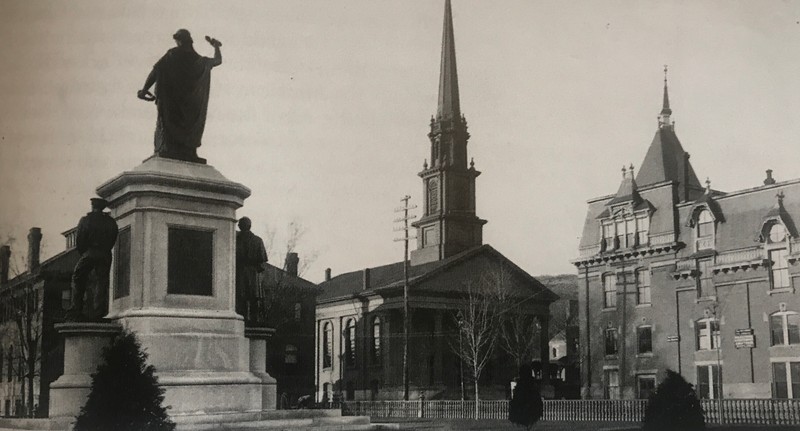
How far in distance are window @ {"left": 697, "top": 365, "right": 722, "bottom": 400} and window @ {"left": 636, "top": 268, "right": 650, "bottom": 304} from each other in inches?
183

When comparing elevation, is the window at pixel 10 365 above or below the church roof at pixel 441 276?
below

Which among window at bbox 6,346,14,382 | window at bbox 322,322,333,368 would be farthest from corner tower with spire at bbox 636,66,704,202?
window at bbox 6,346,14,382

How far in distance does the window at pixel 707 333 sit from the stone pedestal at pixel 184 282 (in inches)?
1147

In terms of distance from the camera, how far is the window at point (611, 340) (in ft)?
147

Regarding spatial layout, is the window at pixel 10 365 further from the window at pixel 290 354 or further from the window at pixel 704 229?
the window at pixel 704 229

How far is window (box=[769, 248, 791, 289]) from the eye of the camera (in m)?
36.2

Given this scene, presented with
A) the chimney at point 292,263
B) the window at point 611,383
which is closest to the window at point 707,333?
the window at point 611,383

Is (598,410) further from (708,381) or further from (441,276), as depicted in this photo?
(441,276)

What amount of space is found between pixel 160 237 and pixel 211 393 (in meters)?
2.56

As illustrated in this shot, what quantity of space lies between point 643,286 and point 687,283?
9.76ft

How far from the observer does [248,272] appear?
15.3 m

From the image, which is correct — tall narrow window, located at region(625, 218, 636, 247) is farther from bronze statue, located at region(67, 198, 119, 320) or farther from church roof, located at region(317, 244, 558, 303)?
bronze statue, located at region(67, 198, 119, 320)

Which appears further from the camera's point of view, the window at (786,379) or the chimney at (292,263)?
the chimney at (292,263)

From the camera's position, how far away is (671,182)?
43000mm
